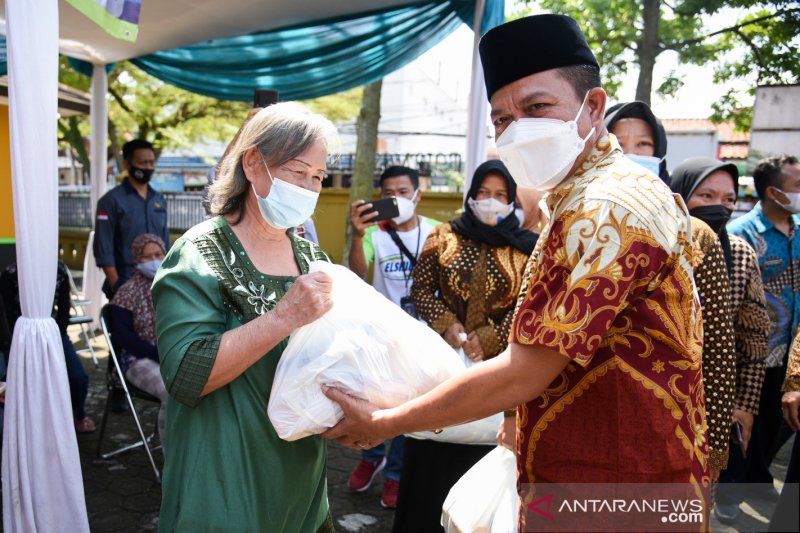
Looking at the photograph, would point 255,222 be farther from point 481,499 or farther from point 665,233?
point 665,233

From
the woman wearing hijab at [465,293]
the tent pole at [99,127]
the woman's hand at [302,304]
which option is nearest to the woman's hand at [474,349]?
the woman wearing hijab at [465,293]

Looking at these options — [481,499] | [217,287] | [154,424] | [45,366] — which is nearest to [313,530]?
[481,499]

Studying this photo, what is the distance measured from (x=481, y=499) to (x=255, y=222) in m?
1.03

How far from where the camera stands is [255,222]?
1912 millimetres

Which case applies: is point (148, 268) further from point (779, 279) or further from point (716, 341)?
point (779, 279)

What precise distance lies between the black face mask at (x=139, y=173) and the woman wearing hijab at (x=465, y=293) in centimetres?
354

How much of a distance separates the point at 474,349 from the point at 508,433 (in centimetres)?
149

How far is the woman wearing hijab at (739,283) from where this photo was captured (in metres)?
2.94

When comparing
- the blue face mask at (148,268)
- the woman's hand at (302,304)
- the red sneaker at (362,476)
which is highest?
the woman's hand at (302,304)

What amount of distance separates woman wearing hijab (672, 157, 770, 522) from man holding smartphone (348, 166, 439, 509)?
1.72m

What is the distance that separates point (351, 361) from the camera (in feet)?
5.47

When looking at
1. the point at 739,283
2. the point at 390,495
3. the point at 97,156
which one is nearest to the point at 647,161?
the point at 739,283

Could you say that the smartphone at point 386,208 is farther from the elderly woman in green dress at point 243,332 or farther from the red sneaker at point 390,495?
the elderly woman in green dress at point 243,332

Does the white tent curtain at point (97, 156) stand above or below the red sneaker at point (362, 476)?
above
